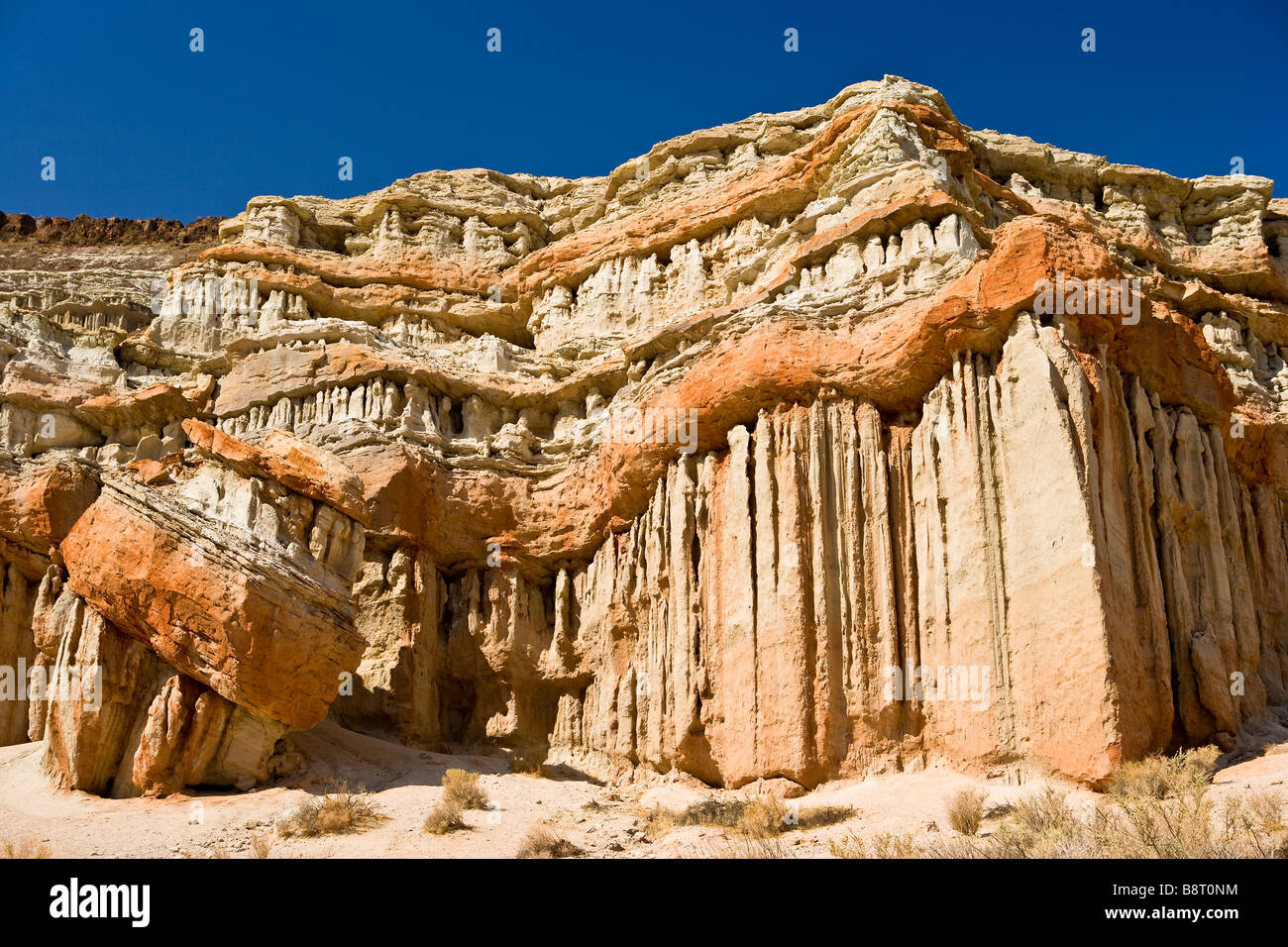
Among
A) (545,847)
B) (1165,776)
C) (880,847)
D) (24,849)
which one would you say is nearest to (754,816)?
(545,847)

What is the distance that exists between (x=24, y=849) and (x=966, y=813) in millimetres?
12205

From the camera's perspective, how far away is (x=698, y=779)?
23297 mm

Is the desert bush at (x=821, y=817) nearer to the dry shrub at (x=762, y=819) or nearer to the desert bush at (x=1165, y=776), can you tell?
the dry shrub at (x=762, y=819)

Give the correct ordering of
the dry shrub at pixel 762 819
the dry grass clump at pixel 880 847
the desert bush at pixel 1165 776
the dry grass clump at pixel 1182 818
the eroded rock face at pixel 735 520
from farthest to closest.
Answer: the eroded rock face at pixel 735 520
the dry shrub at pixel 762 819
the desert bush at pixel 1165 776
the dry grass clump at pixel 880 847
the dry grass clump at pixel 1182 818

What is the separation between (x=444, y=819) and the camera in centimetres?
1838

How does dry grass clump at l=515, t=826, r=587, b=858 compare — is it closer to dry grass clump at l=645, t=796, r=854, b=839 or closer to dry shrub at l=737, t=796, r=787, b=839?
dry grass clump at l=645, t=796, r=854, b=839

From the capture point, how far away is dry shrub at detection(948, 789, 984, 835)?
16.1 meters

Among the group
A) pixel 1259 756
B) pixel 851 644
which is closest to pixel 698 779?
pixel 851 644

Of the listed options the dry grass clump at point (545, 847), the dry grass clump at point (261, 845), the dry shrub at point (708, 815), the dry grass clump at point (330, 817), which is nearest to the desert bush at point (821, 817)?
the dry shrub at point (708, 815)

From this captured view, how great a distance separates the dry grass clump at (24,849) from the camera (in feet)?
52.9

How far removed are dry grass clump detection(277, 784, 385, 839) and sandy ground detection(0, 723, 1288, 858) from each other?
0.19 meters

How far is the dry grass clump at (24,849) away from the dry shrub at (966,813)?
11702 millimetres

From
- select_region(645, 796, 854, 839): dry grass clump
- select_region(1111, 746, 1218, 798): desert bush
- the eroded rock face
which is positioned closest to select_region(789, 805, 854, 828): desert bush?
select_region(645, 796, 854, 839): dry grass clump

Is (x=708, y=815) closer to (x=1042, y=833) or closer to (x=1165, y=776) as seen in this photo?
(x=1042, y=833)
